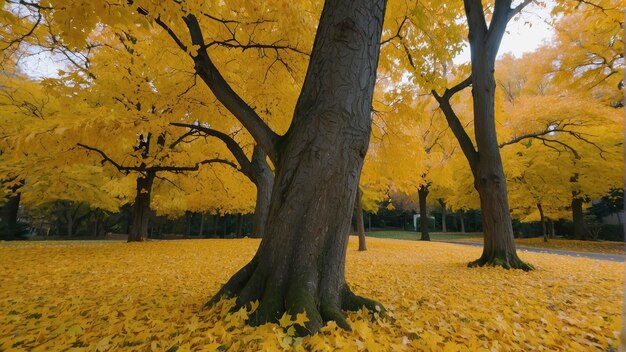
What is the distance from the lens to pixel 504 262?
257 inches

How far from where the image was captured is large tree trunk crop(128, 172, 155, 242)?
1230 cm

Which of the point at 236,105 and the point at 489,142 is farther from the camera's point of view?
the point at 489,142

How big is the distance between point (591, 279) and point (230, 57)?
809 centimetres

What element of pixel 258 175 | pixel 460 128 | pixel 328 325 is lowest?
pixel 328 325

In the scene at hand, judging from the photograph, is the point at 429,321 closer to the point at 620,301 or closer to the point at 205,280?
the point at 620,301

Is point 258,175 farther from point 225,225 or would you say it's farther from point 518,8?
point 225,225

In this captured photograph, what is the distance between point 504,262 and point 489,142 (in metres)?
2.61

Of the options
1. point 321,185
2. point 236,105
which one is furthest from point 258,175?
point 321,185

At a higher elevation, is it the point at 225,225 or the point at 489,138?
the point at 489,138

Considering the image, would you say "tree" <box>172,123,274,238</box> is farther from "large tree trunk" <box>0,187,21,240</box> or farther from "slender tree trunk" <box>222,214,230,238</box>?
"slender tree trunk" <box>222,214,230,238</box>

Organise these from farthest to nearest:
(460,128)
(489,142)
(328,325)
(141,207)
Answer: (141,207) < (460,128) < (489,142) < (328,325)

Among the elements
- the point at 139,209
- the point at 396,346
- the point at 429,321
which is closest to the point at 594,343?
the point at 429,321

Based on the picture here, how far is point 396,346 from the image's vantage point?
7.27 feet

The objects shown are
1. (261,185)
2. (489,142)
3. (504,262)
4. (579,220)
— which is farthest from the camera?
(579,220)
